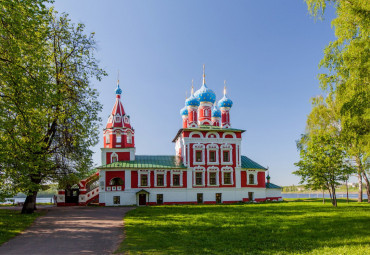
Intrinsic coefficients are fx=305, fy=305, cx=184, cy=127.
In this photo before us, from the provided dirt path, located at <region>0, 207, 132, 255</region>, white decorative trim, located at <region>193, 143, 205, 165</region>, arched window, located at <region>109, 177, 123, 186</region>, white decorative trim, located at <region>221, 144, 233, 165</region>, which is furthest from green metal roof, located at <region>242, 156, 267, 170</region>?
dirt path, located at <region>0, 207, 132, 255</region>

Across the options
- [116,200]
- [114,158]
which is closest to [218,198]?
[116,200]

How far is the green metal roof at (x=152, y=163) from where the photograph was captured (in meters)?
32.1

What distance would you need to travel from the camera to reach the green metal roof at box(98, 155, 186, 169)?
105ft

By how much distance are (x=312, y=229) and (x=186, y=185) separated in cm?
2146

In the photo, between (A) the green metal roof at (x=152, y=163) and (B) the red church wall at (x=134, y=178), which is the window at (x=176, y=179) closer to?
(A) the green metal roof at (x=152, y=163)

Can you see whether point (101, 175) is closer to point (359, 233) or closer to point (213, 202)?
point (213, 202)

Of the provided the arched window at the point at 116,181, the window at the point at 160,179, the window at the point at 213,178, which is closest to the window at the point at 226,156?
the window at the point at 213,178

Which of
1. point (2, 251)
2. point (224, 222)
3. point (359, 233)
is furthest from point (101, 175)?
point (359, 233)

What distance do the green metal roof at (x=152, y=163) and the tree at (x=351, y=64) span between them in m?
21.2

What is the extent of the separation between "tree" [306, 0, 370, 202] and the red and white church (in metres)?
20.3

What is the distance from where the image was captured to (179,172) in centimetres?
3319

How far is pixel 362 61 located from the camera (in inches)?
472

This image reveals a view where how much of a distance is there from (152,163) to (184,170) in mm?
3575

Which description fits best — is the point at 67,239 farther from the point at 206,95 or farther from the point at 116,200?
the point at 206,95
